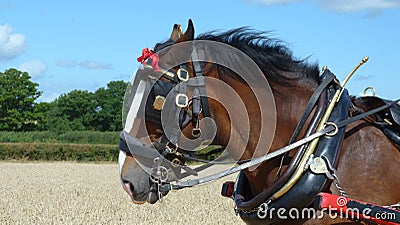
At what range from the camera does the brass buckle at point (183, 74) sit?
3.68 metres

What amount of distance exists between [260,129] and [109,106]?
75607mm

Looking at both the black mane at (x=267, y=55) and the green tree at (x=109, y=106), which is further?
the green tree at (x=109, y=106)

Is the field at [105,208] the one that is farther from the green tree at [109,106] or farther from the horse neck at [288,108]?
the green tree at [109,106]

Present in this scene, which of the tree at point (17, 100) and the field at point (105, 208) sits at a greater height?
the field at point (105, 208)

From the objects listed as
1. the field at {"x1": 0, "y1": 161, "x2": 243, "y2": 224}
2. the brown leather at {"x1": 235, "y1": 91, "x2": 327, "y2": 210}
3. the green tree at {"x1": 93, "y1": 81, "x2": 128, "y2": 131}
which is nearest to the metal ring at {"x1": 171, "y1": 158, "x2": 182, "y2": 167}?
the brown leather at {"x1": 235, "y1": 91, "x2": 327, "y2": 210}

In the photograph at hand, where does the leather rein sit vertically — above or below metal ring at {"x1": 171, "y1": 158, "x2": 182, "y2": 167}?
above

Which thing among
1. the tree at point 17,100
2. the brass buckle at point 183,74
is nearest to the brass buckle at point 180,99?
the brass buckle at point 183,74

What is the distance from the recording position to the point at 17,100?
8331cm

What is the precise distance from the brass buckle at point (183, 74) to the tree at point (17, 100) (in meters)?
78.3

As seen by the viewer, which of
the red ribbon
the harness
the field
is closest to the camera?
the harness

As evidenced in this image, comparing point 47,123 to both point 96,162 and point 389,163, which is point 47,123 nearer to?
point 96,162

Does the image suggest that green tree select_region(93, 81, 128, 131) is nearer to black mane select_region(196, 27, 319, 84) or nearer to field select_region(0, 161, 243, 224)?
field select_region(0, 161, 243, 224)

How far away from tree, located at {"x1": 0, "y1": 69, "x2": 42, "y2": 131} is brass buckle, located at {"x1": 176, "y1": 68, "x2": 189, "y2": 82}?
78271 millimetres

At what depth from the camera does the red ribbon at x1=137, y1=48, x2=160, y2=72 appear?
3.71 m
